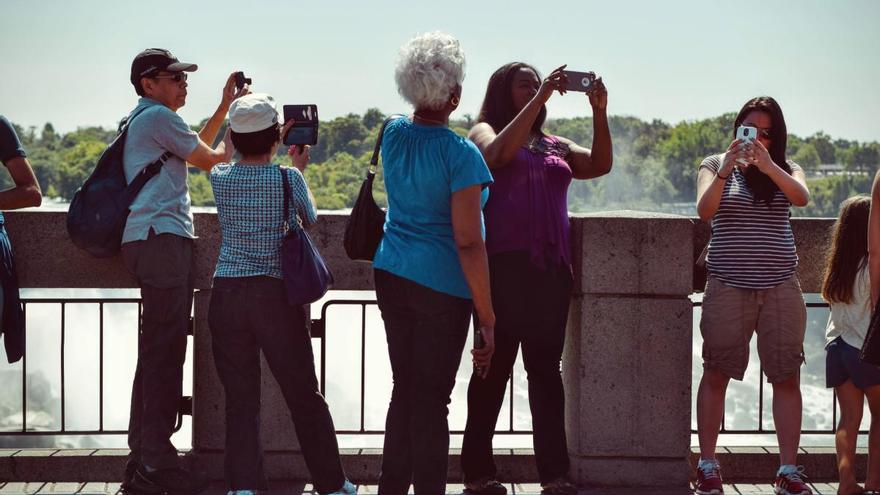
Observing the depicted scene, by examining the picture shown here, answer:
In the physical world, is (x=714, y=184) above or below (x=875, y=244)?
above

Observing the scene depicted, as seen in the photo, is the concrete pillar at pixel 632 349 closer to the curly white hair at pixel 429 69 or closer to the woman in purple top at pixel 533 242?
the woman in purple top at pixel 533 242

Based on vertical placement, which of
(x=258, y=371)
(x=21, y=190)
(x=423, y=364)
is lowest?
(x=258, y=371)

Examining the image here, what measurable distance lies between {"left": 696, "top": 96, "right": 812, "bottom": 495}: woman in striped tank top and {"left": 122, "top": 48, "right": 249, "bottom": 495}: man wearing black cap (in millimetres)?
2334

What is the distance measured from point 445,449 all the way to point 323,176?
117033 millimetres

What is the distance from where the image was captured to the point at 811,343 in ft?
461

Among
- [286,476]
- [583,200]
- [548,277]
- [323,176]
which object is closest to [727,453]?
[548,277]

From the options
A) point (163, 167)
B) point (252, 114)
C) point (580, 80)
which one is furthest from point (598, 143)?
point (163, 167)

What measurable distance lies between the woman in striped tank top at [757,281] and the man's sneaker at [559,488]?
74cm

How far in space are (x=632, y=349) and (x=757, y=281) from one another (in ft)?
2.30

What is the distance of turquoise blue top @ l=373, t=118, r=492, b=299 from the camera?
12.9ft

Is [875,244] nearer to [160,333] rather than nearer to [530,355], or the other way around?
[530,355]

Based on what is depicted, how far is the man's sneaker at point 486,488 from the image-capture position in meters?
5.20

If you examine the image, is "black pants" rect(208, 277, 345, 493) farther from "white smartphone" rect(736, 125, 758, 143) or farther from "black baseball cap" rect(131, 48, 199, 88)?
"white smartphone" rect(736, 125, 758, 143)

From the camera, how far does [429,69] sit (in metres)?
3.97
